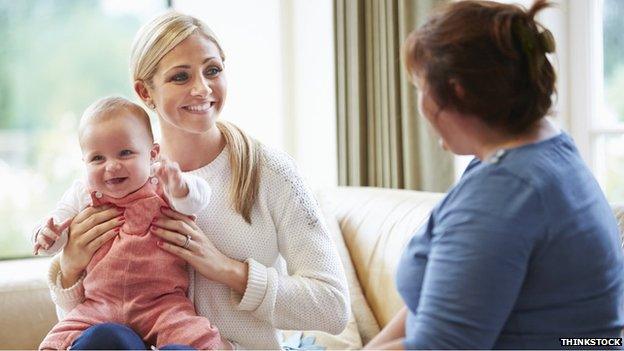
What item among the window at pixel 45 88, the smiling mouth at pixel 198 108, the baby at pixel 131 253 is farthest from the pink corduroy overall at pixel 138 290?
the window at pixel 45 88

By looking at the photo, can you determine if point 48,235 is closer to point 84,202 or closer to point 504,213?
point 84,202

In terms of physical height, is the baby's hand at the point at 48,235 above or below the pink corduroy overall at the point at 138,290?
above

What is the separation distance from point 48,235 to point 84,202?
13 centimetres

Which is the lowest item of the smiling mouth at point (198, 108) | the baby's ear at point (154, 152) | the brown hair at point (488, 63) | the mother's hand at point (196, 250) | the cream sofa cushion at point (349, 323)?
the cream sofa cushion at point (349, 323)

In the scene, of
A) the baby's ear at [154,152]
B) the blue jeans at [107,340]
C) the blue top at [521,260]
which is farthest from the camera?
the baby's ear at [154,152]

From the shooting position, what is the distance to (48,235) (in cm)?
187

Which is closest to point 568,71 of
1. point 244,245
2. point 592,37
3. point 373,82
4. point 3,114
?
point 592,37

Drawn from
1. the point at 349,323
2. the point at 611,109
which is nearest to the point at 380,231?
the point at 349,323

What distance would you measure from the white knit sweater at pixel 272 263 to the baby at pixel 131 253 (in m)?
0.05

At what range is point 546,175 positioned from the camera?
4.29 ft

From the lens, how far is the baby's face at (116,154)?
6.02 ft

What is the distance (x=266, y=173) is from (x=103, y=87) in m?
2.05

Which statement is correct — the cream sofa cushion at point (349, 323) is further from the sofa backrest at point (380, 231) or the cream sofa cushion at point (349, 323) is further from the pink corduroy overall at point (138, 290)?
the pink corduroy overall at point (138, 290)

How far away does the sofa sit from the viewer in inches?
106
